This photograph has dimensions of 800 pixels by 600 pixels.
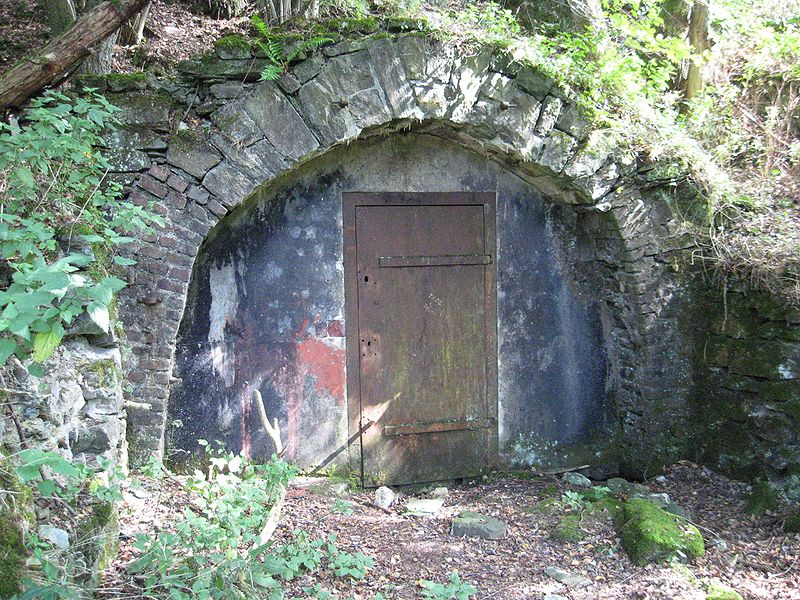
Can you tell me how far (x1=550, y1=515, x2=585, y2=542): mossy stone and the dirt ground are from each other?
0.17ft

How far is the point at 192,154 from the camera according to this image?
417 cm

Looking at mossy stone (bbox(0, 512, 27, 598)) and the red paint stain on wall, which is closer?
mossy stone (bbox(0, 512, 27, 598))

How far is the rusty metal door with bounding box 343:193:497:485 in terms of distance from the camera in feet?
16.5

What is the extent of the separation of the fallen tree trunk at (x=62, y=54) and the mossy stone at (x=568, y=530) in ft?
12.9

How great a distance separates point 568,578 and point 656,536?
0.57 metres

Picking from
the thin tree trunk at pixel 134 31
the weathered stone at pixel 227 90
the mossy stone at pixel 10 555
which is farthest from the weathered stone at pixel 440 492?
the thin tree trunk at pixel 134 31

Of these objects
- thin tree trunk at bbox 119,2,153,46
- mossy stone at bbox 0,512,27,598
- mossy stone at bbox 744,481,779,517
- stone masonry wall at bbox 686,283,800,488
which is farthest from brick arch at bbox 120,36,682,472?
thin tree trunk at bbox 119,2,153,46

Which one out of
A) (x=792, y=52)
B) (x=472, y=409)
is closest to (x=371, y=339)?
(x=472, y=409)

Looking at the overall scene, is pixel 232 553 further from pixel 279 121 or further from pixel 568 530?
pixel 279 121

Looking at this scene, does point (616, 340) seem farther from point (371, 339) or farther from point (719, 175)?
point (371, 339)

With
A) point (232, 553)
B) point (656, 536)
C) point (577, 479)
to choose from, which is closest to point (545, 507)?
point (577, 479)

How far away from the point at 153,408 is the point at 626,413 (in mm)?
3524

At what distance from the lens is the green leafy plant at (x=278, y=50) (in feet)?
13.8

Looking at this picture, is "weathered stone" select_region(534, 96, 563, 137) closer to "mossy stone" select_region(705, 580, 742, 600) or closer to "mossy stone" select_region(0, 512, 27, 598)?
"mossy stone" select_region(705, 580, 742, 600)
